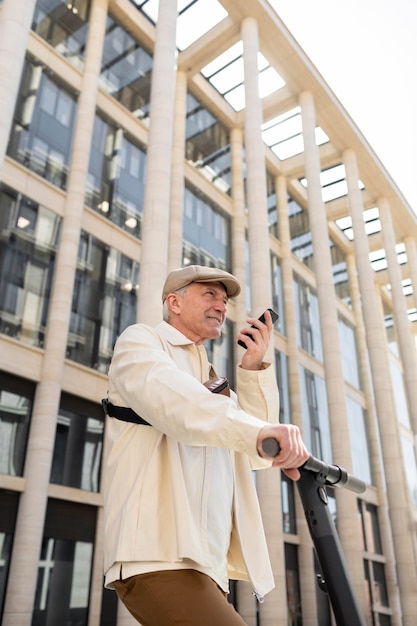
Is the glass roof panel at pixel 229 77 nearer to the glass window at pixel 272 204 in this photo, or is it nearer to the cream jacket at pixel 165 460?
the glass window at pixel 272 204

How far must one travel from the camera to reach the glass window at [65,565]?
11945 millimetres

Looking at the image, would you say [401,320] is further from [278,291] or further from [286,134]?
[286,134]

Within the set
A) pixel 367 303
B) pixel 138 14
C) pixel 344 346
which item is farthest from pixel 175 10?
pixel 344 346

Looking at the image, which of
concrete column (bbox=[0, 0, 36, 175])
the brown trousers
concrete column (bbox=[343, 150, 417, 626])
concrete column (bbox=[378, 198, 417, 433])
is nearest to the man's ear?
the brown trousers

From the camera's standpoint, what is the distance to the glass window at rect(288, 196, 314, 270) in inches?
1116

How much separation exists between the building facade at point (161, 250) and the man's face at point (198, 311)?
942cm

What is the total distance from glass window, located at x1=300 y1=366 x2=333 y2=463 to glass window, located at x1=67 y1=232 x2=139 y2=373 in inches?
409

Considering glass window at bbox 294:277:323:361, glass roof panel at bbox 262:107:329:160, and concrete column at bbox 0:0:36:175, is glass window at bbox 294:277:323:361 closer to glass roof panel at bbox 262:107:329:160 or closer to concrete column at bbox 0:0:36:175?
glass roof panel at bbox 262:107:329:160

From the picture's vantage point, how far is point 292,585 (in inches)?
767

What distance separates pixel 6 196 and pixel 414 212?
2471 centimetres

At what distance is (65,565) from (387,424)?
14.3 meters

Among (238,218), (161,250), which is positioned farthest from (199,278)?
(238,218)

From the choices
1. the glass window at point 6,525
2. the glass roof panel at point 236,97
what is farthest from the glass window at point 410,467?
the glass window at point 6,525

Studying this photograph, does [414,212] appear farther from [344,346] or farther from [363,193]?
[344,346]
